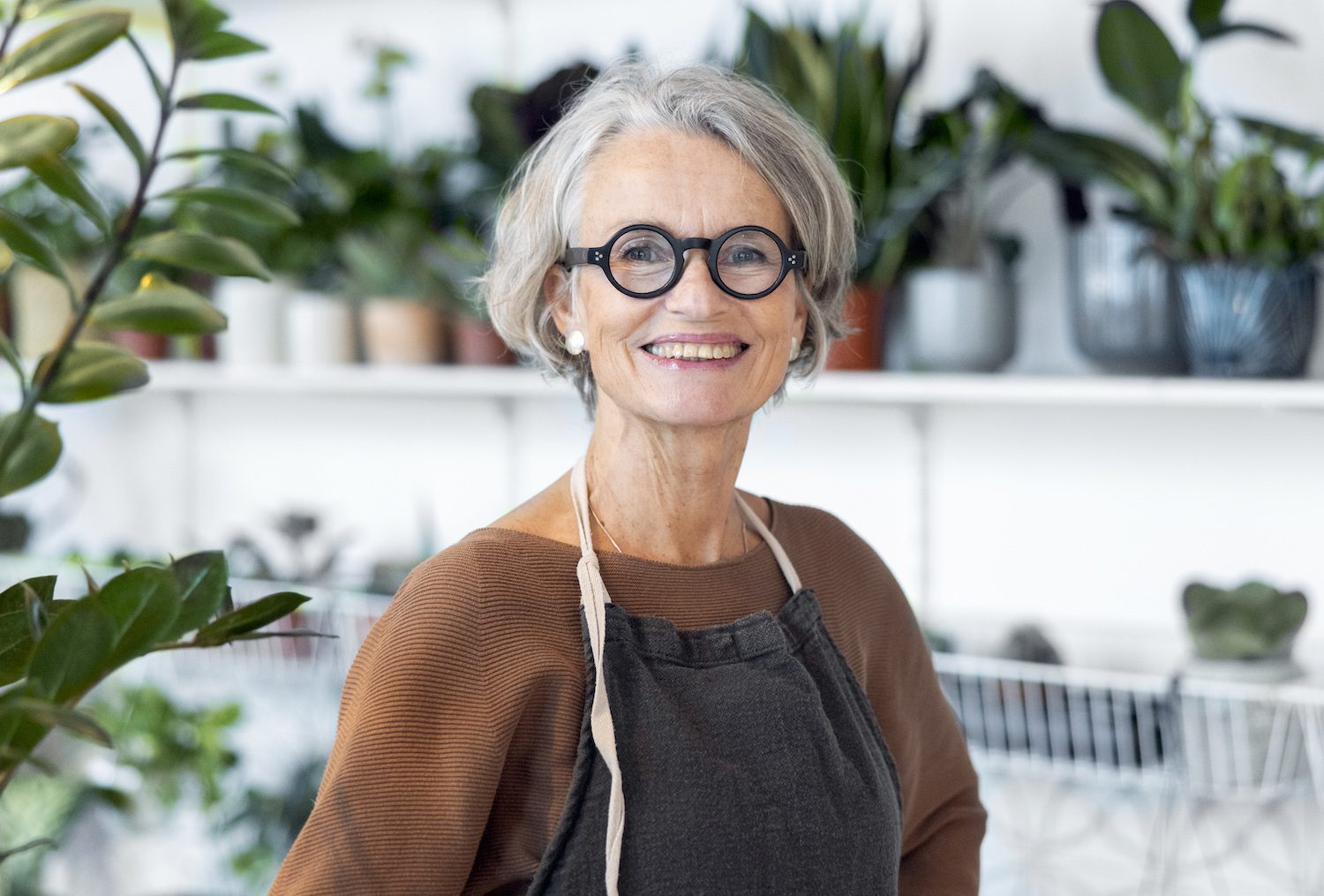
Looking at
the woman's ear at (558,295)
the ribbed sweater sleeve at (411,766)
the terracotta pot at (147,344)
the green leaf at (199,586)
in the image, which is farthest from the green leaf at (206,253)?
the terracotta pot at (147,344)

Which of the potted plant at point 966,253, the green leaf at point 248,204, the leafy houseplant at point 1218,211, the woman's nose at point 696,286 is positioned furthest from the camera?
the potted plant at point 966,253

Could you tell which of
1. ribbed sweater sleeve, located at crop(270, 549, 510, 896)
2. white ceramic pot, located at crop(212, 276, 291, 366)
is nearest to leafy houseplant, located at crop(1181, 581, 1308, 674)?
ribbed sweater sleeve, located at crop(270, 549, 510, 896)

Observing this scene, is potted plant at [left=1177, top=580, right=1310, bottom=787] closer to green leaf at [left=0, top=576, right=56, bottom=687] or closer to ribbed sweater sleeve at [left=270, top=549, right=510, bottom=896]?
ribbed sweater sleeve at [left=270, top=549, right=510, bottom=896]

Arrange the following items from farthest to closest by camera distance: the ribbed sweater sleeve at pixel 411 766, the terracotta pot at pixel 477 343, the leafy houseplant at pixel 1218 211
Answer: the terracotta pot at pixel 477 343 → the leafy houseplant at pixel 1218 211 → the ribbed sweater sleeve at pixel 411 766

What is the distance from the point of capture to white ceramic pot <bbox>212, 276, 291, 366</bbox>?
5.58ft

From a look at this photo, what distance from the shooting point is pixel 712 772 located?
77 cm

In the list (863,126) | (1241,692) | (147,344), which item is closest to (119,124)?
(863,126)

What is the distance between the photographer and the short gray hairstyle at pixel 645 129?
0.83m

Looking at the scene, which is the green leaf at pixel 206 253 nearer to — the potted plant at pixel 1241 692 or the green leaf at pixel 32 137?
the green leaf at pixel 32 137

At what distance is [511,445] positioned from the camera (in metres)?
1.79

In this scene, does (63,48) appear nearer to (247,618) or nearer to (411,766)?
(247,618)

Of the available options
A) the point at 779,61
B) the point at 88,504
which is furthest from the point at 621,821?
the point at 88,504

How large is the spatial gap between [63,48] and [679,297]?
1.38 feet

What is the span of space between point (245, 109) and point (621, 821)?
1.42 ft
